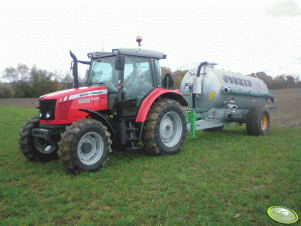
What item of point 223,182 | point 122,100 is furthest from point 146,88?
point 223,182

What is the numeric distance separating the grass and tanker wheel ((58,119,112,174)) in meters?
0.20

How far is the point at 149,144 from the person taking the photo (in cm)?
580

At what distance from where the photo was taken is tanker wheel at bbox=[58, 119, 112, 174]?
4488mm

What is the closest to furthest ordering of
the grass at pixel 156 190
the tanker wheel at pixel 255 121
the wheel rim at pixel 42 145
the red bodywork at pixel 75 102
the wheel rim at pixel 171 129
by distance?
the grass at pixel 156 190
the red bodywork at pixel 75 102
the wheel rim at pixel 42 145
the wheel rim at pixel 171 129
the tanker wheel at pixel 255 121

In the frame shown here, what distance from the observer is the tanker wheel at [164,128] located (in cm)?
579

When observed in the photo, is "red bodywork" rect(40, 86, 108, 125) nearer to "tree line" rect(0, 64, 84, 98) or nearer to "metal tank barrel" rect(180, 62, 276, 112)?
"metal tank barrel" rect(180, 62, 276, 112)

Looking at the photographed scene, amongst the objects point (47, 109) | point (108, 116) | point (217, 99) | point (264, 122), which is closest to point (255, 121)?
point (264, 122)

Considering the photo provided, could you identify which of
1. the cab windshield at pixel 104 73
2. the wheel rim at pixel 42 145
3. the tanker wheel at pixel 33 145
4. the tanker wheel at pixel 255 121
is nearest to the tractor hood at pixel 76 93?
the cab windshield at pixel 104 73

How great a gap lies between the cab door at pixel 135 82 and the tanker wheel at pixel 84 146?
3.18ft

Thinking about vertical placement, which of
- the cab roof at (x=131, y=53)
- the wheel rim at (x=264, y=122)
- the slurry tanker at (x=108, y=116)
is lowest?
the wheel rim at (x=264, y=122)

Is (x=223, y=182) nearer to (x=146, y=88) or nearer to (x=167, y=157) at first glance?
(x=167, y=157)

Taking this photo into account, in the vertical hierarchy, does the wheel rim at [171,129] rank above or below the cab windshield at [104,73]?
below

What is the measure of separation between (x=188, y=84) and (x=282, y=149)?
3.58 m

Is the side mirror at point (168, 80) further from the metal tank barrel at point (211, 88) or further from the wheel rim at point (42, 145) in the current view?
the wheel rim at point (42, 145)
